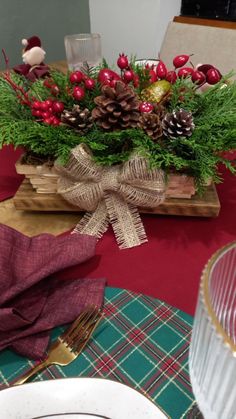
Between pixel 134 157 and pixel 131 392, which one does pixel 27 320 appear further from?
pixel 134 157

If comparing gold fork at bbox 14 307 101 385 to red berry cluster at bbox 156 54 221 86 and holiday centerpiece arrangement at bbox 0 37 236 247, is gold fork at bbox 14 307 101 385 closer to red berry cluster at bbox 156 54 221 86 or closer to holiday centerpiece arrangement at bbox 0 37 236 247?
holiday centerpiece arrangement at bbox 0 37 236 247

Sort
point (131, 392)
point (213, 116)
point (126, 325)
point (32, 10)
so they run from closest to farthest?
point (131, 392)
point (126, 325)
point (213, 116)
point (32, 10)

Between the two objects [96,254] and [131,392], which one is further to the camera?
[96,254]

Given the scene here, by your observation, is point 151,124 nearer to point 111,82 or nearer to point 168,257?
point 111,82

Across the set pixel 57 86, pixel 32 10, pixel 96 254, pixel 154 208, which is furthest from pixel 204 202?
pixel 32 10

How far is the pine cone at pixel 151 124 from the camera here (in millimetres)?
521

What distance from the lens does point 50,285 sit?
476 millimetres

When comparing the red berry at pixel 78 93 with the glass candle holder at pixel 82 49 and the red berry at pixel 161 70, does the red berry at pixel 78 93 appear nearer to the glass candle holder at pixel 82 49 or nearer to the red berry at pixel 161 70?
the red berry at pixel 161 70

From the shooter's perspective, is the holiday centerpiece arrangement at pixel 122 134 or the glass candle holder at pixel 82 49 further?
the glass candle holder at pixel 82 49

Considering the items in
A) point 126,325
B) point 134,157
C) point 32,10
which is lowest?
point 126,325

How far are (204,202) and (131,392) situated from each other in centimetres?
37

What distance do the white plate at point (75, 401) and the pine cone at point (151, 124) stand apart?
35cm

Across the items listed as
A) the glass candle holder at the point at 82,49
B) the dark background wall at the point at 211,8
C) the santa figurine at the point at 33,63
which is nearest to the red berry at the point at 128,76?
the santa figurine at the point at 33,63

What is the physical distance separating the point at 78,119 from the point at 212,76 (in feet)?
0.84
